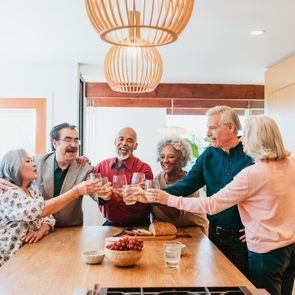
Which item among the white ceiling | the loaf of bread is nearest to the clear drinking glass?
the loaf of bread

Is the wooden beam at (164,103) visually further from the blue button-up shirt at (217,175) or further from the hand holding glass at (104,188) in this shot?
the hand holding glass at (104,188)

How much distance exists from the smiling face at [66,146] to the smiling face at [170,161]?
66 cm

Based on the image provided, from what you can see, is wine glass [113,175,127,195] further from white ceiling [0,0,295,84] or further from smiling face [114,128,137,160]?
white ceiling [0,0,295,84]

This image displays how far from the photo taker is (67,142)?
9.80ft

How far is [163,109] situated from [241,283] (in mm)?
4978

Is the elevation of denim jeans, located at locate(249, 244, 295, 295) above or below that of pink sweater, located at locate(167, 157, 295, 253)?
below

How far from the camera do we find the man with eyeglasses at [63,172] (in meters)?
2.87

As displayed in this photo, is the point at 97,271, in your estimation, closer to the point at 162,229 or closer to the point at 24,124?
the point at 162,229

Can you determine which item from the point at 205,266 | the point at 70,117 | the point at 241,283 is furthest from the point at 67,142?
the point at 70,117

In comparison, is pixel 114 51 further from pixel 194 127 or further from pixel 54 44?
pixel 194 127

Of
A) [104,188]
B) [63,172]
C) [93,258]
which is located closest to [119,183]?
[104,188]

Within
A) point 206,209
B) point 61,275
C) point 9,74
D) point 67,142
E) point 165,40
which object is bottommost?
point 61,275

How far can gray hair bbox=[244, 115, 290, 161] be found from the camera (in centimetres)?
211

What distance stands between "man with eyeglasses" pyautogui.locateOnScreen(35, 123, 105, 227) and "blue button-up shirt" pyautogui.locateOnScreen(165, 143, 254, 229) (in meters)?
0.66
